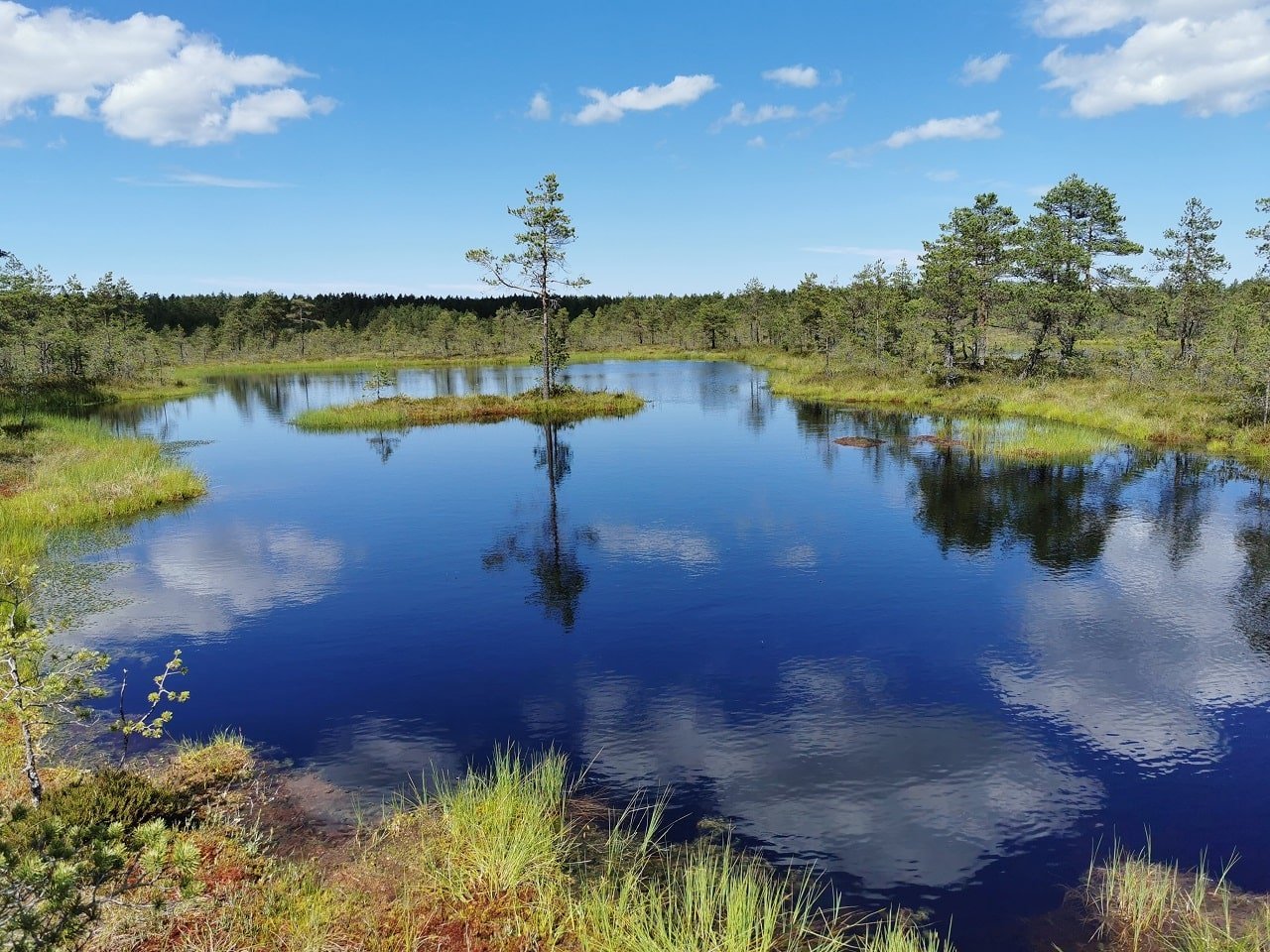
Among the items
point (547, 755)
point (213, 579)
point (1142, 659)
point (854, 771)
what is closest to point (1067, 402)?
point (1142, 659)

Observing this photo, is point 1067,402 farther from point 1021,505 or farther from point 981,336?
point 1021,505

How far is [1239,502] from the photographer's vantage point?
3030cm

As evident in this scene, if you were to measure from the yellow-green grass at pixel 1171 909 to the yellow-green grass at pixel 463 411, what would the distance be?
53890 mm

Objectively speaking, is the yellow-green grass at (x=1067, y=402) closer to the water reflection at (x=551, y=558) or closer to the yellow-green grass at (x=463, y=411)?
the yellow-green grass at (x=463, y=411)

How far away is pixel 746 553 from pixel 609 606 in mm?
6409

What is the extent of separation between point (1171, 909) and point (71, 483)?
3906cm

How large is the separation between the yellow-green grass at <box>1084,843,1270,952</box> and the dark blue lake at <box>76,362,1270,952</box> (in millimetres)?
542

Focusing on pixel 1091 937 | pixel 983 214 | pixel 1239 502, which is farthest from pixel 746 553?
pixel 983 214

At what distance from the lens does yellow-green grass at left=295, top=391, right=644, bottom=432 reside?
194 feet

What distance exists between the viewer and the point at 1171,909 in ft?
30.8

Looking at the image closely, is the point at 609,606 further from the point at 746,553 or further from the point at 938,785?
the point at 938,785

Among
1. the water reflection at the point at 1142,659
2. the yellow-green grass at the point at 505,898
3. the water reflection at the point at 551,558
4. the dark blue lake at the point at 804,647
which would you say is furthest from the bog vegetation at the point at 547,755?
the water reflection at the point at 551,558

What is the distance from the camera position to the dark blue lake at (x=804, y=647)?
11.6m

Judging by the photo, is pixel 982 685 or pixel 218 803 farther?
pixel 982 685
